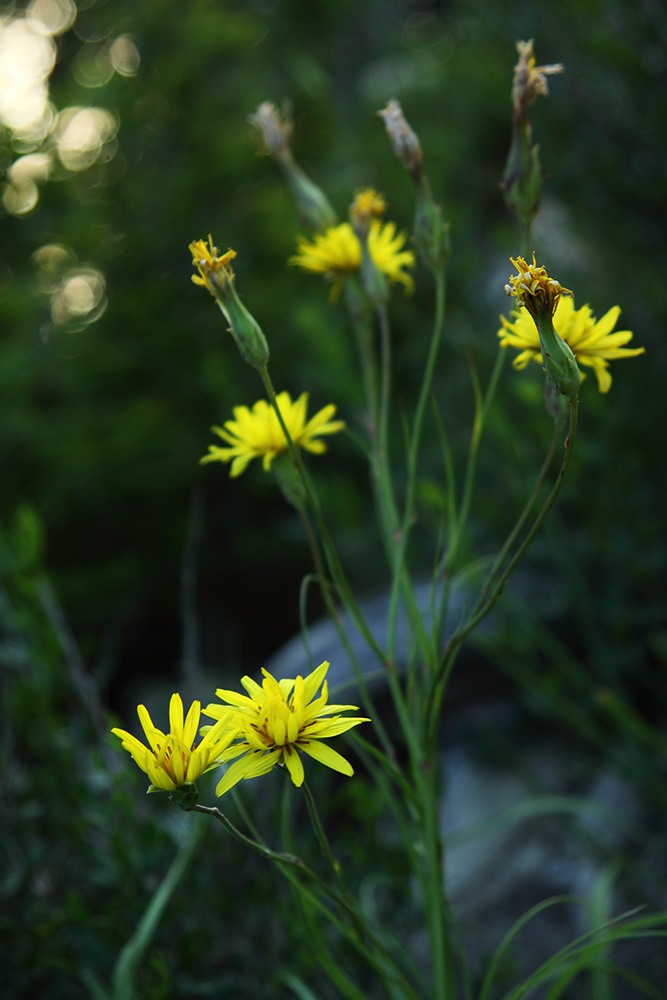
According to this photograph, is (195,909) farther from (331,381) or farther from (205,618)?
(205,618)

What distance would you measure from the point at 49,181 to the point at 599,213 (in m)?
1.69

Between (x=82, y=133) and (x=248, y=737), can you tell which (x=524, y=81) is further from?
(x=82, y=133)

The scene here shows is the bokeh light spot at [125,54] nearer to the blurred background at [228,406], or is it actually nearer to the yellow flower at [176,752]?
the blurred background at [228,406]

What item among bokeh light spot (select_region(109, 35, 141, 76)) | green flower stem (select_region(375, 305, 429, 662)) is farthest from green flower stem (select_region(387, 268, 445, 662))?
bokeh light spot (select_region(109, 35, 141, 76))

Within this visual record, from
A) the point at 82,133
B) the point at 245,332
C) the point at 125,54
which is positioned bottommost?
the point at 245,332

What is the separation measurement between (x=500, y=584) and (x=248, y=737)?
0.55ft

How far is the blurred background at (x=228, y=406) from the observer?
2.71ft

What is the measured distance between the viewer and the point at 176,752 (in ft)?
1.22

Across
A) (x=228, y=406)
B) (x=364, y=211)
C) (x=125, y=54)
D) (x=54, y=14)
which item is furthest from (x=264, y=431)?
(x=54, y=14)

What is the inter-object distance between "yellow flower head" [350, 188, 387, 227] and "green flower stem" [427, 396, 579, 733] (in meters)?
0.26

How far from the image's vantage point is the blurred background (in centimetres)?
83

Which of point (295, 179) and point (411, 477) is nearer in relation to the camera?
point (411, 477)

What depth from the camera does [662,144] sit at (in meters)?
1.51

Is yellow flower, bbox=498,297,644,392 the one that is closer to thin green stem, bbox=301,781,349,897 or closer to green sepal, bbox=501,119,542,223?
green sepal, bbox=501,119,542,223
